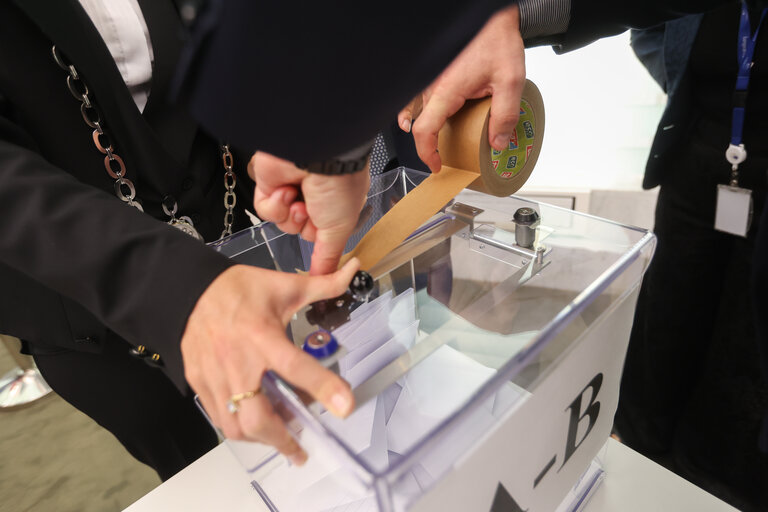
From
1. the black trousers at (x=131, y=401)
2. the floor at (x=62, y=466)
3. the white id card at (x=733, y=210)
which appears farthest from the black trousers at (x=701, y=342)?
the floor at (x=62, y=466)

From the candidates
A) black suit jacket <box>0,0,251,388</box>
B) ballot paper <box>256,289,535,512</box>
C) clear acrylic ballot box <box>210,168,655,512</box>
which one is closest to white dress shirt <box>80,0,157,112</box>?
black suit jacket <box>0,0,251,388</box>

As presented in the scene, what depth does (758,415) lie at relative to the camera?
1.04m

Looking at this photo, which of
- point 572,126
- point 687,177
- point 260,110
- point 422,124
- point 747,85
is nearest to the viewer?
point 260,110

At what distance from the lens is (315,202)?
443 millimetres

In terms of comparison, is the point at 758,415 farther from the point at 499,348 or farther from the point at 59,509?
the point at 59,509

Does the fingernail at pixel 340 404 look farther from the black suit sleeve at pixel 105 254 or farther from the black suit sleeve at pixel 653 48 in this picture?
the black suit sleeve at pixel 653 48

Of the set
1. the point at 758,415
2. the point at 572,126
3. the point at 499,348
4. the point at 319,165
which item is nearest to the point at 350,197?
the point at 319,165

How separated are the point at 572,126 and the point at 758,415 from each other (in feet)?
3.81

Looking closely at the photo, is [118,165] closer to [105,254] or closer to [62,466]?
[105,254]

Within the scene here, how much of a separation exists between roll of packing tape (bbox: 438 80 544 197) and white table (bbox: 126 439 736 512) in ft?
1.52

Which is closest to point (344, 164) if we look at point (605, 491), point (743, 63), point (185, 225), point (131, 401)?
point (185, 225)

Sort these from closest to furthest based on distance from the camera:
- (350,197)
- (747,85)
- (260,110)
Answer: (260,110)
(350,197)
(747,85)

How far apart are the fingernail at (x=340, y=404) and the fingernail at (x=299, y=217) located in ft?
0.76

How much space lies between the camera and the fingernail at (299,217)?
1.69 ft
